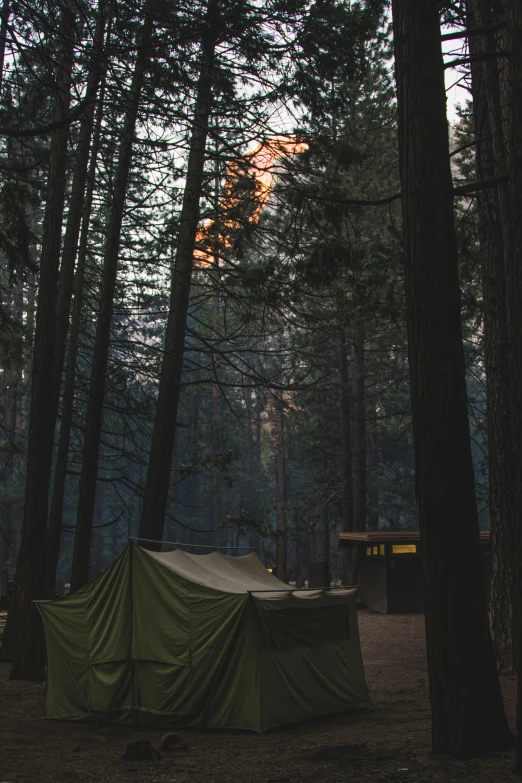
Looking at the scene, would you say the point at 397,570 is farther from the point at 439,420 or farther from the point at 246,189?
the point at 439,420

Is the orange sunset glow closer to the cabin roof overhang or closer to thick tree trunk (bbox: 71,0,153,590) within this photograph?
thick tree trunk (bbox: 71,0,153,590)

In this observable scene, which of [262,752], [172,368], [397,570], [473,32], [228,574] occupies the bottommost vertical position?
[262,752]

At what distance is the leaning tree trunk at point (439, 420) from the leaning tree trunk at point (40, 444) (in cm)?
721

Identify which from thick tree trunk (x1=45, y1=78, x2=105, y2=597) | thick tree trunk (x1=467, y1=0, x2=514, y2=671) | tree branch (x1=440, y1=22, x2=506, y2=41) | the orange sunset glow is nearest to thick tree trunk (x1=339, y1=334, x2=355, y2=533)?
thick tree trunk (x1=45, y1=78, x2=105, y2=597)

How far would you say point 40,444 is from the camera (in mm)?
12445

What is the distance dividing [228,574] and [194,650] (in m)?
2.07

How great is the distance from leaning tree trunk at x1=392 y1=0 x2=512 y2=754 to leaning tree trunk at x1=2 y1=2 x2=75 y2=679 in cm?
721

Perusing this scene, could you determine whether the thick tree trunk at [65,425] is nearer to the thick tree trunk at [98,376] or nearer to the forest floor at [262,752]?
the thick tree trunk at [98,376]

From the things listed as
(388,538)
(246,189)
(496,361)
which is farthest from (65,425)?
(388,538)

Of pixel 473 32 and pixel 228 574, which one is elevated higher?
pixel 473 32

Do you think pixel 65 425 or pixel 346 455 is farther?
pixel 346 455

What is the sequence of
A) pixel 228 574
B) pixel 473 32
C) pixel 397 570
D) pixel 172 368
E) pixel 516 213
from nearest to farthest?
pixel 516 213
pixel 473 32
pixel 228 574
pixel 172 368
pixel 397 570

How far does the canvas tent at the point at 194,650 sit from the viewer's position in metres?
9.66

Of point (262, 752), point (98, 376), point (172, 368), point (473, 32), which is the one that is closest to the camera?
point (473, 32)
